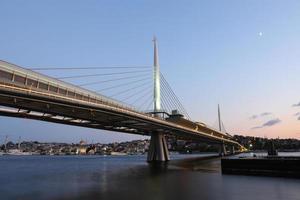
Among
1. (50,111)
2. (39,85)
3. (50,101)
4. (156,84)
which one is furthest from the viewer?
(156,84)

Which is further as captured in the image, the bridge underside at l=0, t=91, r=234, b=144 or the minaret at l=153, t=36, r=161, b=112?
the minaret at l=153, t=36, r=161, b=112

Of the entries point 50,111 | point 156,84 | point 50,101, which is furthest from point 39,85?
point 156,84

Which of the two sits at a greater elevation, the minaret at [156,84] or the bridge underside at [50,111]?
the minaret at [156,84]

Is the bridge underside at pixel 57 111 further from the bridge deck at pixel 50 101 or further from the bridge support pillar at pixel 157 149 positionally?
the bridge support pillar at pixel 157 149

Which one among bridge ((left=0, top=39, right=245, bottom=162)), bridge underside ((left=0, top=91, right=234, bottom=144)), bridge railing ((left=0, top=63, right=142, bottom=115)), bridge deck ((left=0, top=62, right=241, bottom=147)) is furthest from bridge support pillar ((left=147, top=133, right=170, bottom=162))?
bridge railing ((left=0, top=63, right=142, bottom=115))

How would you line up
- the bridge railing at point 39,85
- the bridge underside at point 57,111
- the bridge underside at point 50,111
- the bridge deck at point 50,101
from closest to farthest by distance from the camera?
the bridge railing at point 39,85
the bridge deck at point 50,101
the bridge underside at point 57,111
the bridge underside at point 50,111

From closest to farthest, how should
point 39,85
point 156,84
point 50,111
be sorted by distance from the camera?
point 39,85 < point 50,111 < point 156,84

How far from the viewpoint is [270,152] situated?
255 feet

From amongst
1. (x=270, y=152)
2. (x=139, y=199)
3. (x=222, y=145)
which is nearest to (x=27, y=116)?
(x=139, y=199)

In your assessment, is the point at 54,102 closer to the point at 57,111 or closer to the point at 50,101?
the point at 50,101

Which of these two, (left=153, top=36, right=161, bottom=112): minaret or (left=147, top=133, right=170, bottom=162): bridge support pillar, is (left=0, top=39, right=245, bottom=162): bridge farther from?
(left=147, top=133, right=170, bottom=162): bridge support pillar

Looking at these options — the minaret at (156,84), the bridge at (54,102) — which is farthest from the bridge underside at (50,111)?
the minaret at (156,84)

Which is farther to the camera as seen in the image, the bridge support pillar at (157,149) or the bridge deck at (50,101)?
the bridge support pillar at (157,149)

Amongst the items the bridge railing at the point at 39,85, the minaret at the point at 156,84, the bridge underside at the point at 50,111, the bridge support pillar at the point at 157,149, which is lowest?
the bridge support pillar at the point at 157,149
